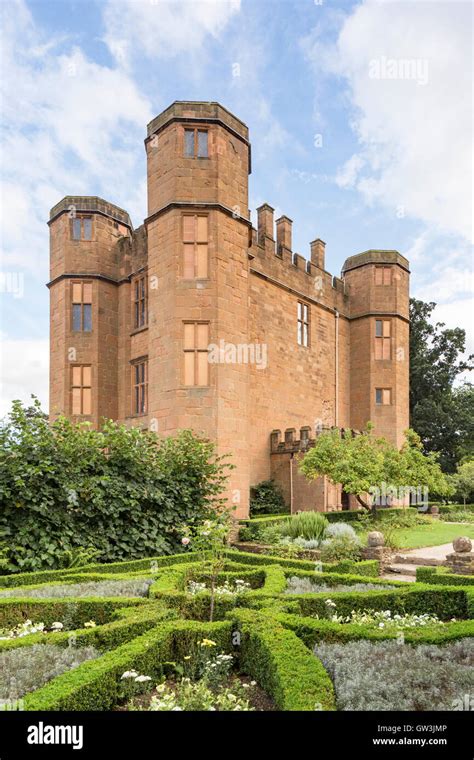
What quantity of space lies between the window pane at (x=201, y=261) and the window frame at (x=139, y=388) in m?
4.14

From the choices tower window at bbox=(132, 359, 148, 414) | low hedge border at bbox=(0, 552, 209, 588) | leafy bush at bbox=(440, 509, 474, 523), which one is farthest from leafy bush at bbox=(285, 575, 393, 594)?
leafy bush at bbox=(440, 509, 474, 523)

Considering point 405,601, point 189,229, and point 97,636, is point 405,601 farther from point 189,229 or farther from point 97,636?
point 189,229

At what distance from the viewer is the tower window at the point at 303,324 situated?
19.3m

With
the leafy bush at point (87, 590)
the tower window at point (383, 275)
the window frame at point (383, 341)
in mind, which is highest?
the tower window at point (383, 275)

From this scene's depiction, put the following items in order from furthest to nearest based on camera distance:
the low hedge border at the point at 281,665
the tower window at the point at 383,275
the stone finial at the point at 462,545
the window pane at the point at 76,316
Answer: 1. the tower window at the point at 383,275
2. the window pane at the point at 76,316
3. the stone finial at the point at 462,545
4. the low hedge border at the point at 281,665

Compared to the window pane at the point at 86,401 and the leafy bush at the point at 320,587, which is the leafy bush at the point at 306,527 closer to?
the leafy bush at the point at 320,587

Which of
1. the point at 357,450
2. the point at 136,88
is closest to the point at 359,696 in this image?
the point at 136,88

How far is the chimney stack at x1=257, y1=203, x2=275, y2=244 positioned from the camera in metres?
17.8

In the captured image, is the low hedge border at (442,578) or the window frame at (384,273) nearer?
the low hedge border at (442,578)

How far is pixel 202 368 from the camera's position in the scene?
12.5m

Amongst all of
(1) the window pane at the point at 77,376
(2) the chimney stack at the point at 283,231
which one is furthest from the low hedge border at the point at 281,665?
(2) the chimney stack at the point at 283,231

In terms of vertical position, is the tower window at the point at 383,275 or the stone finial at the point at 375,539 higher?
the tower window at the point at 383,275

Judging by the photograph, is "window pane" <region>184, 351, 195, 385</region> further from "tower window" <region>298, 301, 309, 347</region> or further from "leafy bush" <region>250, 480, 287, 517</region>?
"tower window" <region>298, 301, 309, 347</region>

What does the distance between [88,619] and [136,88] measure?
658 cm
